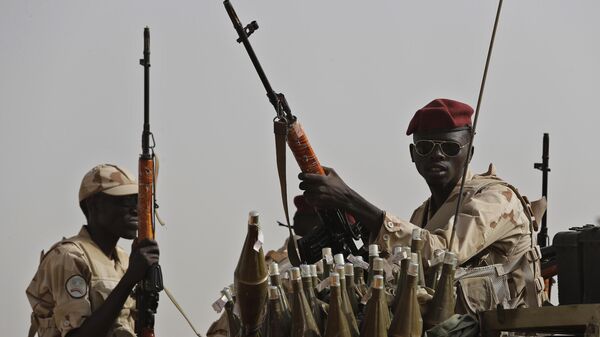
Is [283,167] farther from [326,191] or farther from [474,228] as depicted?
[474,228]

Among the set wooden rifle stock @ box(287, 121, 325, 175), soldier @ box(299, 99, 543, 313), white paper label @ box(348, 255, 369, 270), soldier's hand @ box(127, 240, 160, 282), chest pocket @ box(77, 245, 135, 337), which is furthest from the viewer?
chest pocket @ box(77, 245, 135, 337)

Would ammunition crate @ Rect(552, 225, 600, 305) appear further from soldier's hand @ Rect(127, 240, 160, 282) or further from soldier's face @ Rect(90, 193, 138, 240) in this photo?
soldier's face @ Rect(90, 193, 138, 240)

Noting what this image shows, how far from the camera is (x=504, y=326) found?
5449 mm

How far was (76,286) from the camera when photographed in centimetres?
837

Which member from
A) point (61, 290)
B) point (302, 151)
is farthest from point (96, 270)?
point (302, 151)

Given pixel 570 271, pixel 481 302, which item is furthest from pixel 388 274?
pixel 570 271

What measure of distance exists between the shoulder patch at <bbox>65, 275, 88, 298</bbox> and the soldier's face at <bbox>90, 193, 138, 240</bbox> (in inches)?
21.9

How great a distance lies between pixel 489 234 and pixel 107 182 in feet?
10.3

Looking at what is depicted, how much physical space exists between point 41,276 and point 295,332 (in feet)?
11.3

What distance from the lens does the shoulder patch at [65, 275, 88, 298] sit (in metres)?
8.34

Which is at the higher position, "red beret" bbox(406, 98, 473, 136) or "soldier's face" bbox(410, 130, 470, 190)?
"red beret" bbox(406, 98, 473, 136)

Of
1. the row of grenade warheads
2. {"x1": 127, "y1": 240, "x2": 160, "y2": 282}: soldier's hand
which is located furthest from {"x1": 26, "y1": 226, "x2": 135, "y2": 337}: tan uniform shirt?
the row of grenade warheads

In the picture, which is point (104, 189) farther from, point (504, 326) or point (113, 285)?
point (504, 326)

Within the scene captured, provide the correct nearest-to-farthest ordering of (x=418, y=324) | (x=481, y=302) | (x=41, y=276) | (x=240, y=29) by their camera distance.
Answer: (x=418, y=324) < (x=481, y=302) < (x=240, y=29) < (x=41, y=276)
